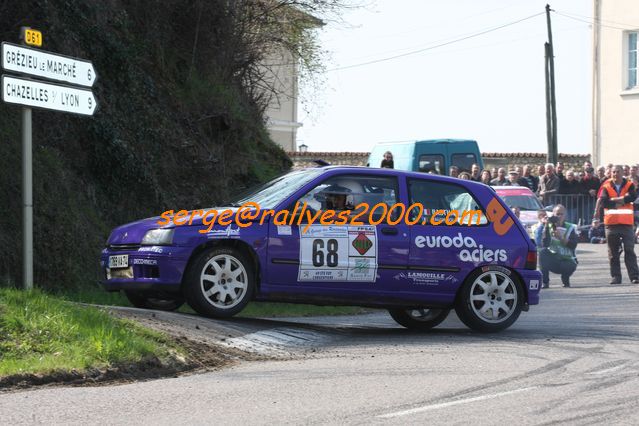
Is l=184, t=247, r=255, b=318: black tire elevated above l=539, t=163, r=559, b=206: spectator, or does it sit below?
below

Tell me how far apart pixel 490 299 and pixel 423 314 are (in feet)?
4.06

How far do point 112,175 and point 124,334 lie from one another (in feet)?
26.5

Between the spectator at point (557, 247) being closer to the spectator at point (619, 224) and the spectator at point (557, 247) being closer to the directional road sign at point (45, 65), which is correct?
the spectator at point (619, 224)

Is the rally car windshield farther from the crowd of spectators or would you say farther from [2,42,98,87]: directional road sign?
the crowd of spectators

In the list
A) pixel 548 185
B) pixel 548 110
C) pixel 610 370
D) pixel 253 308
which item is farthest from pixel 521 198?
pixel 610 370

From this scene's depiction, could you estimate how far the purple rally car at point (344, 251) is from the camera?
11.9m

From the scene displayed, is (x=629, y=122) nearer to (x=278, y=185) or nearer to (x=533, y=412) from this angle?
(x=278, y=185)

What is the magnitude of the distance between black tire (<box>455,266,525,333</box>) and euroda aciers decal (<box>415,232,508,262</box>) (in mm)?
126

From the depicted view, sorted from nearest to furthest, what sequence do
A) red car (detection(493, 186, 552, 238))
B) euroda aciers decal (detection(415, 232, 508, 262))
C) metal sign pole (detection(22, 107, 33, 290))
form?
metal sign pole (detection(22, 107, 33, 290)) < euroda aciers decal (detection(415, 232, 508, 262)) < red car (detection(493, 186, 552, 238))

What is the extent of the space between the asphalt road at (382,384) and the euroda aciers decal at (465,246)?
815 millimetres

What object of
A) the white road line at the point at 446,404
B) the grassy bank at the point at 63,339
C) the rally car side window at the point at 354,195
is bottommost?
the white road line at the point at 446,404

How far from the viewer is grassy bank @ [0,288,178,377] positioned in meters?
8.87

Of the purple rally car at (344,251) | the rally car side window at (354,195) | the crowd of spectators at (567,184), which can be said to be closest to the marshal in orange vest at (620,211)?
the crowd of spectators at (567,184)
